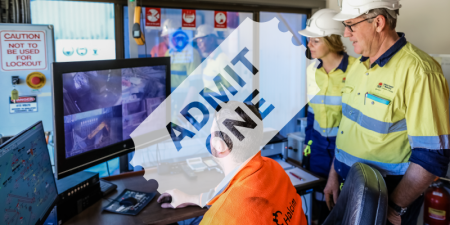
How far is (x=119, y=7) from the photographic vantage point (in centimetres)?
220

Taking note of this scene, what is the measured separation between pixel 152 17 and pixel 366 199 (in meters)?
1.97

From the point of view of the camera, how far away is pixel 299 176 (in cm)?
196

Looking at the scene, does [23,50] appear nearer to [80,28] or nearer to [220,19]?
[80,28]

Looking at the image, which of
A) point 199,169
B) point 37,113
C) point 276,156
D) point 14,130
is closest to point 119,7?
point 37,113

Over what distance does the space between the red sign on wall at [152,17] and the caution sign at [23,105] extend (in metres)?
0.97

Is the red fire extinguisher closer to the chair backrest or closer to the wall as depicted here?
the wall

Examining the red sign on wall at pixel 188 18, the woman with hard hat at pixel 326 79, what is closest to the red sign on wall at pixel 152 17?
the red sign on wall at pixel 188 18

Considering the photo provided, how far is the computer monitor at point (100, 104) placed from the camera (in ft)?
4.44

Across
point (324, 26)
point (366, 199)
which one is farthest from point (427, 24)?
point (366, 199)

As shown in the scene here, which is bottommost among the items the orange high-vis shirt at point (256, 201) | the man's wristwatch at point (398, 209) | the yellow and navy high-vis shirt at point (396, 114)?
the man's wristwatch at point (398, 209)

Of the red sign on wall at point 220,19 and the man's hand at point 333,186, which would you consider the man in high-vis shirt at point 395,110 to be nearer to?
the man's hand at point 333,186

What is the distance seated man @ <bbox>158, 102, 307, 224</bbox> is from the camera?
981 millimetres

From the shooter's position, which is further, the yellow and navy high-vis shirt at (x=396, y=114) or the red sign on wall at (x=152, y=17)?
the red sign on wall at (x=152, y=17)

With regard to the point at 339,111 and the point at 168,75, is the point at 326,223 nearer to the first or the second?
the point at 339,111
